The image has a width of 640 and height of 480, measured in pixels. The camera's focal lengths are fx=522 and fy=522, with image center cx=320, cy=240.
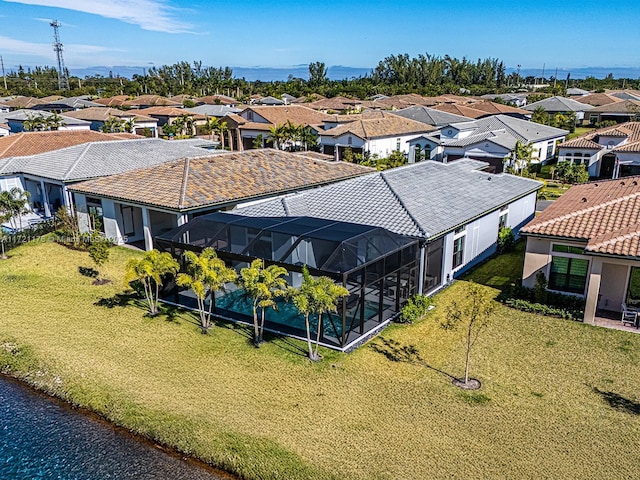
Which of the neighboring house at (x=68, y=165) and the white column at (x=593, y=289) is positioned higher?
the neighboring house at (x=68, y=165)

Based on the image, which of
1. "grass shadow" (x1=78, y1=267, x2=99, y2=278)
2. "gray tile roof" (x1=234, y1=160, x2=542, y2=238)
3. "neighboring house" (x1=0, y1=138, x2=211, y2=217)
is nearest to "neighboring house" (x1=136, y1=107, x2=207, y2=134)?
"neighboring house" (x1=0, y1=138, x2=211, y2=217)

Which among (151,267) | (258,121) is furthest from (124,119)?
(151,267)

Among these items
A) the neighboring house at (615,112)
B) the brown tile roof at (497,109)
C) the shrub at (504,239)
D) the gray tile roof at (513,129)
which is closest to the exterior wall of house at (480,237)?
the shrub at (504,239)

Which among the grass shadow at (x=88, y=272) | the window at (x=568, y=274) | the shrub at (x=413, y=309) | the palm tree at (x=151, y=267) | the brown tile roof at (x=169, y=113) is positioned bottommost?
the grass shadow at (x=88, y=272)

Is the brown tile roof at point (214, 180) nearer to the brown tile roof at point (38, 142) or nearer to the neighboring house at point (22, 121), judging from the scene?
the brown tile roof at point (38, 142)

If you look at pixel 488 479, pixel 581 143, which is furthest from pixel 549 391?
pixel 581 143

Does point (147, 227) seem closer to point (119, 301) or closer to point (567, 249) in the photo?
point (119, 301)

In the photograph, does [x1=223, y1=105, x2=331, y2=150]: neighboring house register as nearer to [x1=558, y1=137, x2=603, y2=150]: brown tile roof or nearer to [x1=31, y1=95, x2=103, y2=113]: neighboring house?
[x1=558, y1=137, x2=603, y2=150]: brown tile roof
